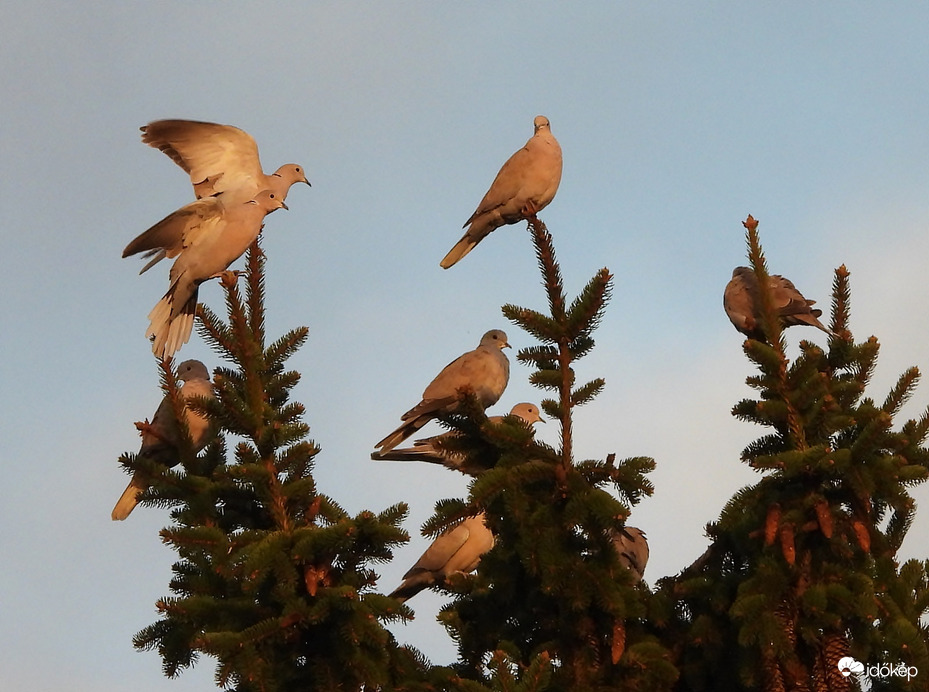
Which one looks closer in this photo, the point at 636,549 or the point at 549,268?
the point at 549,268

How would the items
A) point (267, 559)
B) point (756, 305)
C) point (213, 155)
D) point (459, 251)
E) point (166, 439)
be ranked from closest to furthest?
point (267, 559) < point (166, 439) < point (756, 305) < point (459, 251) < point (213, 155)

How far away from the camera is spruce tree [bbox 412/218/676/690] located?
5.50 metres

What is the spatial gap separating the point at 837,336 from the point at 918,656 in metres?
1.67

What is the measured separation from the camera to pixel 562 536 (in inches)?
220

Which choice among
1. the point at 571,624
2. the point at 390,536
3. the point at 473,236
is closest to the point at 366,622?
the point at 390,536

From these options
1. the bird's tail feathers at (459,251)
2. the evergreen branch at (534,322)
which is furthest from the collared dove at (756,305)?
the evergreen branch at (534,322)

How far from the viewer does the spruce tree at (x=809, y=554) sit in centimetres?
543

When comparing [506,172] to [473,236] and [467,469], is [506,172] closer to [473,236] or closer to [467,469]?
[473,236]

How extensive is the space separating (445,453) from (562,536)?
1137mm

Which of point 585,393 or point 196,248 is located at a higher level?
point 196,248

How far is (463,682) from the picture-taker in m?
5.11

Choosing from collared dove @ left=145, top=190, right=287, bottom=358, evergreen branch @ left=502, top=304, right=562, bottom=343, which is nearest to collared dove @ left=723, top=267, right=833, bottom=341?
evergreen branch @ left=502, top=304, right=562, bottom=343

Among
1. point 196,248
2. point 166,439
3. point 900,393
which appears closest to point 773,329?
point 900,393

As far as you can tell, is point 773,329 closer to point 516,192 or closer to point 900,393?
point 900,393
